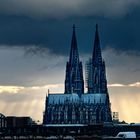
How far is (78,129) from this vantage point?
167 meters

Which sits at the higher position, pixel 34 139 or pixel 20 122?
pixel 20 122

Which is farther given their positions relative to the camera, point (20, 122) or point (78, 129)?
point (20, 122)

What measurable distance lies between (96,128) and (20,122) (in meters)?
29.7

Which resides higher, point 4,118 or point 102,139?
point 4,118

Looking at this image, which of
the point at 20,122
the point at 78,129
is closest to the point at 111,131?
the point at 78,129

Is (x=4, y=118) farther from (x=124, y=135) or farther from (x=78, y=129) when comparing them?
(x=124, y=135)

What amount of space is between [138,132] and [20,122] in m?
37.2

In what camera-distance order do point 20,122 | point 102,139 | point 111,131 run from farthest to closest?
point 20,122 → point 111,131 → point 102,139

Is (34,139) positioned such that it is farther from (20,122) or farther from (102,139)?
(20,122)

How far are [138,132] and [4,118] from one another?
4112 cm

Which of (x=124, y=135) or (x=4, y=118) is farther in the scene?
(x=4, y=118)

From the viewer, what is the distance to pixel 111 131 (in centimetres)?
16688

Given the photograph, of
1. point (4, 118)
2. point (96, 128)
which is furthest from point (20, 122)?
point (96, 128)

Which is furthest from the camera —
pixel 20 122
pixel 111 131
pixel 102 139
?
pixel 20 122
